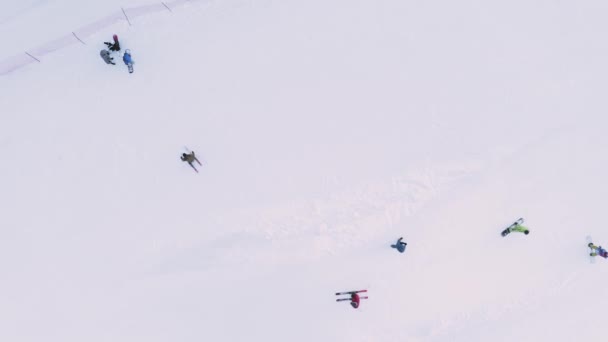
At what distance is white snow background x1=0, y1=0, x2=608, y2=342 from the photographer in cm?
1256

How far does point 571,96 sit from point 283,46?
8106 millimetres

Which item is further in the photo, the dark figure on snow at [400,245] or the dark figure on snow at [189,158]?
the dark figure on snow at [400,245]

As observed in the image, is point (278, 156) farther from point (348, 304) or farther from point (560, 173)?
point (560, 173)

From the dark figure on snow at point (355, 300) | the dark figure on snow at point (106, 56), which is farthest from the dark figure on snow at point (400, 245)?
the dark figure on snow at point (106, 56)

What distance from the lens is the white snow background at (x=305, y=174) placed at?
12562 millimetres

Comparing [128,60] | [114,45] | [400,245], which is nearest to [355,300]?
[400,245]

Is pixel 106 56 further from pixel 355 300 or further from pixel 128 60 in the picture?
pixel 355 300

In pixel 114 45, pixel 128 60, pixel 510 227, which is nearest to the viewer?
pixel 128 60

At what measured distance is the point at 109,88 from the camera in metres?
12.6

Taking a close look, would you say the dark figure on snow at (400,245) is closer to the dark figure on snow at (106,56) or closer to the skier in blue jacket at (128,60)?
the skier in blue jacket at (128,60)

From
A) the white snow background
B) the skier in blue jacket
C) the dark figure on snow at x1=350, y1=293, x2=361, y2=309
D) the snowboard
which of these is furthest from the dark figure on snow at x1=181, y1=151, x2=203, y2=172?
the snowboard

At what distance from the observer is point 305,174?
1267cm

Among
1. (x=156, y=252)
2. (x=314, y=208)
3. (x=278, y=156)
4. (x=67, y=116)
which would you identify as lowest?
(x=156, y=252)

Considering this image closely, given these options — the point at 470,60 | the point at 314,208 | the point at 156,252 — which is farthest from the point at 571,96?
the point at 156,252
